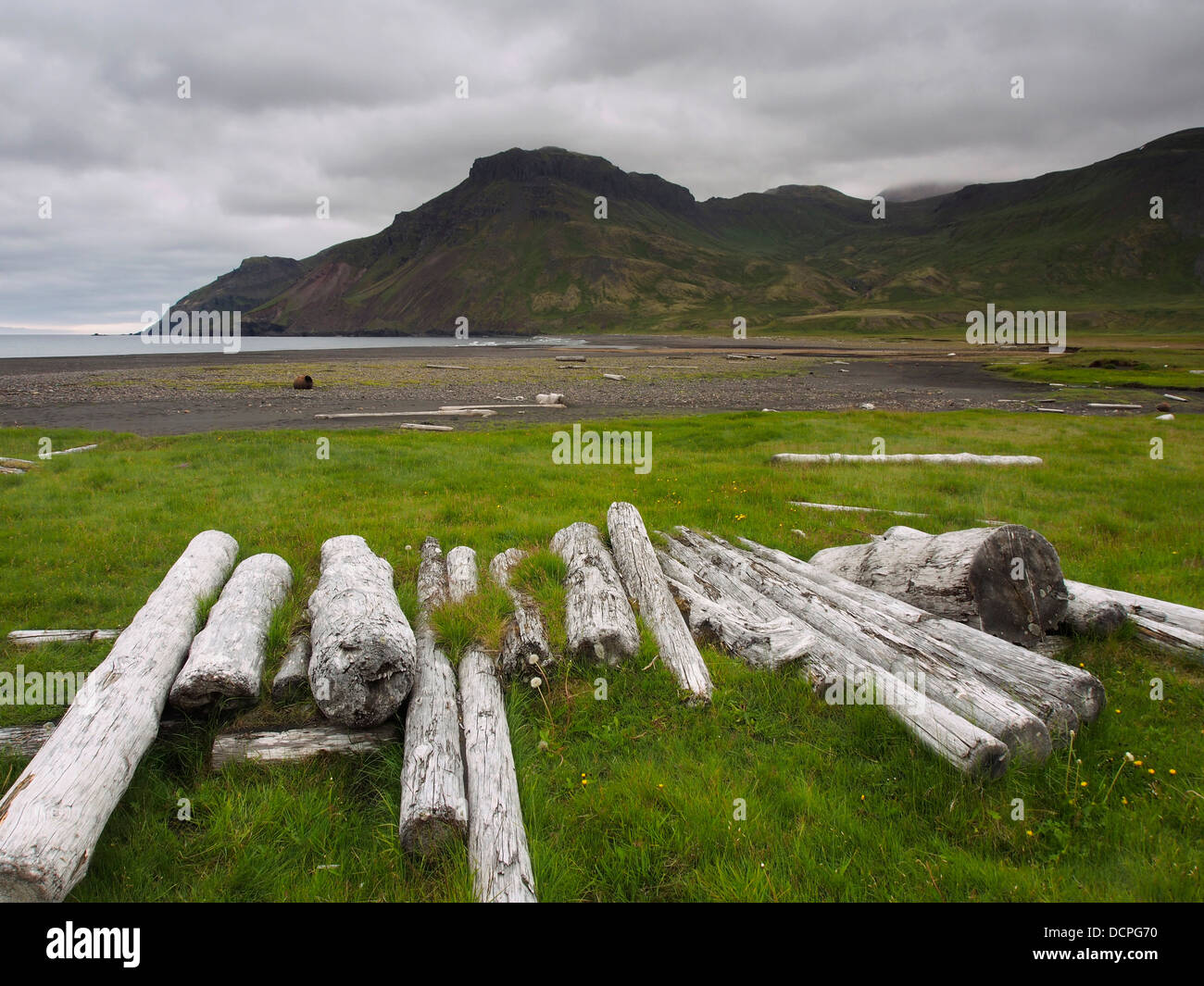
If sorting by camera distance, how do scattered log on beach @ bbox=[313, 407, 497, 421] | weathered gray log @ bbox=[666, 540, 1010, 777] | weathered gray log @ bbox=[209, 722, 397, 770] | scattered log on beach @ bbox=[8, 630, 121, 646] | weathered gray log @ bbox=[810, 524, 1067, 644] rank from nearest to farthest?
weathered gray log @ bbox=[666, 540, 1010, 777], weathered gray log @ bbox=[209, 722, 397, 770], weathered gray log @ bbox=[810, 524, 1067, 644], scattered log on beach @ bbox=[8, 630, 121, 646], scattered log on beach @ bbox=[313, 407, 497, 421]

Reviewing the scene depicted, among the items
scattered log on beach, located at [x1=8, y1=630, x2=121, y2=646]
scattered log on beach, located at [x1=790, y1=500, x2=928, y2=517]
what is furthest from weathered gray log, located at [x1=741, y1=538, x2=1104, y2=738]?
scattered log on beach, located at [x1=8, y1=630, x2=121, y2=646]

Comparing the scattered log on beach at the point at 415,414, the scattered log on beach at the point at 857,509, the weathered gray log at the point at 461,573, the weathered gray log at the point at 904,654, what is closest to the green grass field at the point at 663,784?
the weathered gray log at the point at 904,654

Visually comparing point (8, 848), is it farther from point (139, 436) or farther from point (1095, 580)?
point (139, 436)

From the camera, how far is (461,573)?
29.4ft

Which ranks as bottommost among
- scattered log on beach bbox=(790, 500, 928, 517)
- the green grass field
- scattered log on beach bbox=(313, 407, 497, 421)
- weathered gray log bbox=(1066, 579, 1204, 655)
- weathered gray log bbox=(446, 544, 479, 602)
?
the green grass field

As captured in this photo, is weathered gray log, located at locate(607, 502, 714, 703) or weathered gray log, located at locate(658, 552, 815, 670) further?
weathered gray log, located at locate(658, 552, 815, 670)

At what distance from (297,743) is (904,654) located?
577 centimetres

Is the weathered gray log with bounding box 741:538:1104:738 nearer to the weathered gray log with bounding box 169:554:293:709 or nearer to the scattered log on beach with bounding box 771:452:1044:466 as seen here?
the weathered gray log with bounding box 169:554:293:709

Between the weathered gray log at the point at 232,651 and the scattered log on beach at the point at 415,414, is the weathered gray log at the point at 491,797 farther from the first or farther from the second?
the scattered log on beach at the point at 415,414

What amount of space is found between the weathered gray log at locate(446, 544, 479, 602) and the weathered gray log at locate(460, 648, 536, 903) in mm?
1789

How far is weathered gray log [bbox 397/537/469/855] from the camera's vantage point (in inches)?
181

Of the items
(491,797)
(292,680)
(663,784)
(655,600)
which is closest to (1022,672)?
(663,784)

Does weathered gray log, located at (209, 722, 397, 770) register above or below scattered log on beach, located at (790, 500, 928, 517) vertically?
below
